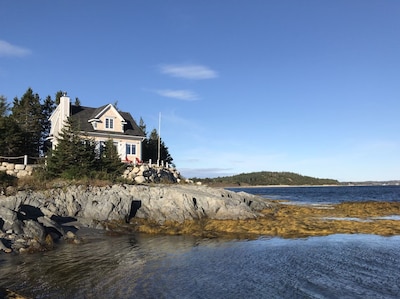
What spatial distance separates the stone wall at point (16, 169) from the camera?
30859 mm

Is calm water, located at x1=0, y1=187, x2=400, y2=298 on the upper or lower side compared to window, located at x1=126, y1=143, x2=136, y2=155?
lower

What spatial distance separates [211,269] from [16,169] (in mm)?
24436

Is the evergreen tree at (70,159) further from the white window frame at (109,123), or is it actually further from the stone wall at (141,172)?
the white window frame at (109,123)

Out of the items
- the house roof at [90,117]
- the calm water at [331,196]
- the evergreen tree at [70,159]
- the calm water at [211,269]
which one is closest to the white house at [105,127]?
the house roof at [90,117]

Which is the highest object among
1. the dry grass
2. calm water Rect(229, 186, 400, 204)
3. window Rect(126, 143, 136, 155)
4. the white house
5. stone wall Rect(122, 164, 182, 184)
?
the white house

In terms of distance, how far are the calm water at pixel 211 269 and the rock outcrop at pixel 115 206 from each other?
4879mm

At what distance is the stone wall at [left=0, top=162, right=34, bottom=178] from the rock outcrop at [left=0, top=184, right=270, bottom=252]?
18.9 ft

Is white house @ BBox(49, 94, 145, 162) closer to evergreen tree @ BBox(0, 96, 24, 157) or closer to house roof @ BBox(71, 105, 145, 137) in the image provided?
house roof @ BBox(71, 105, 145, 137)

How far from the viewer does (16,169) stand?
103 feet

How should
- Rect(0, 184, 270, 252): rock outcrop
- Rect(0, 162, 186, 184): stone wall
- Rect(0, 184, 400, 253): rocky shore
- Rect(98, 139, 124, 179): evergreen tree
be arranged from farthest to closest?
Rect(98, 139, 124, 179): evergreen tree, Rect(0, 162, 186, 184): stone wall, Rect(0, 184, 270, 252): rock outcrop, Rect(0, 184, 400, 253): rocky shore

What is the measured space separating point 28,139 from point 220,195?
2383cm

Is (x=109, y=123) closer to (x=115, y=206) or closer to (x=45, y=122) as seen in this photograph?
(x=45, y=122)

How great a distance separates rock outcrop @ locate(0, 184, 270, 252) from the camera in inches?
951

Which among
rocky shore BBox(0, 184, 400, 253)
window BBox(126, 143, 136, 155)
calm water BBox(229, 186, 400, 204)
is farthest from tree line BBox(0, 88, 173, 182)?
calm water BBox(229, 186, 400, 204)
